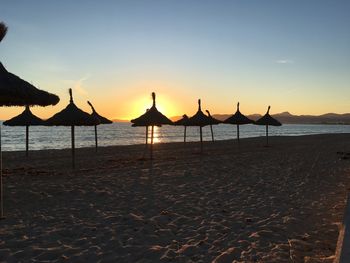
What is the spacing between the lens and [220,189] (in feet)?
29.5

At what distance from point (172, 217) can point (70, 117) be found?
7.34m

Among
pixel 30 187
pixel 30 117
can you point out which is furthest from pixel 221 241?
pixel 30 117

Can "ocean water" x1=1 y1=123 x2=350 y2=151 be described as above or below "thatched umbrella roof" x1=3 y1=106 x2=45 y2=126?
below

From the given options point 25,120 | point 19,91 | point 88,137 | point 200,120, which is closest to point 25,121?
point 25,120

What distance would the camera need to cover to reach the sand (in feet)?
A: 15.6

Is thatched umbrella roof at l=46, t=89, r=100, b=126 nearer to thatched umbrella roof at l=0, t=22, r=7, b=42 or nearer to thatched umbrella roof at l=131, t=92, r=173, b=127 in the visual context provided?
thatched umbrella roof at l=131, t=92, r=173, b=127

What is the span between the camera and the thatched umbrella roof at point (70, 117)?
492 inches

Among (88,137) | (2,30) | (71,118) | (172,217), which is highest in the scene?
(2,30)

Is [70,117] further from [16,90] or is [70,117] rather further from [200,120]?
[200,120]

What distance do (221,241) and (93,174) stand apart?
703 cm

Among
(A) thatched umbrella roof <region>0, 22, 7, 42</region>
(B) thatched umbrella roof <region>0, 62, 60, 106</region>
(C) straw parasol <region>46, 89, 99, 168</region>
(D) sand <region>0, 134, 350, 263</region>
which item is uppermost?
(A) thatched umbrella roof <region>0, 22, 7, 42</region>

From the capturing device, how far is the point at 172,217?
6438mm

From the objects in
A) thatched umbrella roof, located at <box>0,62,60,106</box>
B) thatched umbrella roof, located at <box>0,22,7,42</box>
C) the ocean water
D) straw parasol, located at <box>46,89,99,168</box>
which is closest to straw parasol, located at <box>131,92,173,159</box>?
straw parasol, located at <box>46,89,99,168</box>

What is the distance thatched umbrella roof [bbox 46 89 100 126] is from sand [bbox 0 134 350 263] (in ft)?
6.35
